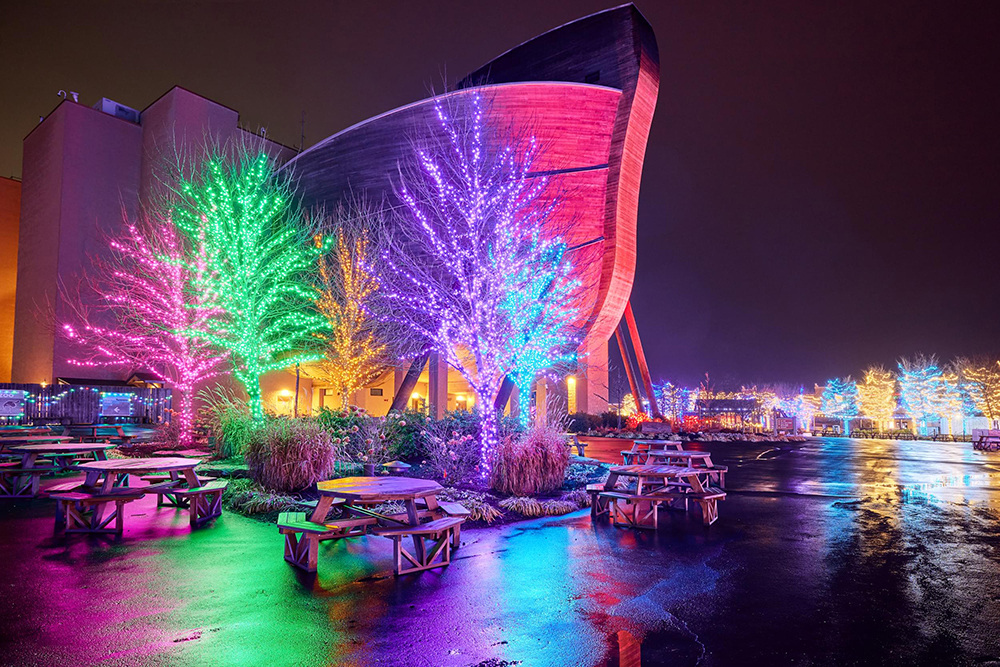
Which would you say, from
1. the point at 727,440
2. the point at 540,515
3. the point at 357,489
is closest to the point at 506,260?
the point at 540,515

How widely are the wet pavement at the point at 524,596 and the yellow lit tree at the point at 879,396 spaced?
61579 millimetres

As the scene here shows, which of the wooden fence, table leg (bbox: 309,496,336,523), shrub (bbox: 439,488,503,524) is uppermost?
the wooden fence

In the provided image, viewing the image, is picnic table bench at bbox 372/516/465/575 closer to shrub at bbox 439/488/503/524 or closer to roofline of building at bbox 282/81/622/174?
shrub at bbox 439/488/503/524

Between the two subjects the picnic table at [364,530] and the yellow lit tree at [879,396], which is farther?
the yellow lit tree at [879,396]

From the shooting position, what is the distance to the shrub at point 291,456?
881 centimetres

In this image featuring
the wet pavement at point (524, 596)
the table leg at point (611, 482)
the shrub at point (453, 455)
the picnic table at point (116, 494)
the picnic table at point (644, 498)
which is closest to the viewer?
the wet pavement at point (524, 596)

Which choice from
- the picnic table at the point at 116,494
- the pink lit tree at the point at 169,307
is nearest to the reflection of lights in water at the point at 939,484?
the picnic table at the point at 116,494

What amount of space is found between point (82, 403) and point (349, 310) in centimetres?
1539

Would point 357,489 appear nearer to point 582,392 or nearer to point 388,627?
point 388,627

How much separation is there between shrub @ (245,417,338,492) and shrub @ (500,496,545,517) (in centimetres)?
297

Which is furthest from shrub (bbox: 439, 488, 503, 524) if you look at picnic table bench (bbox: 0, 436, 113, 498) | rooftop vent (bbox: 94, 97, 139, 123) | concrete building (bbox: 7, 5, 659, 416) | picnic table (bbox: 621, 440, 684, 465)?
rooftop vent (bbox: 94, 97, 139, 123)

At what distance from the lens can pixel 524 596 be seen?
4625 millimetres

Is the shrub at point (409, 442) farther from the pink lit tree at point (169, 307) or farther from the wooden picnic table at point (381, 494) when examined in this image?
the pink lit tree at point (169, 307)

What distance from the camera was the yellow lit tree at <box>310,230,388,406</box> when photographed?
19219 millimetres
